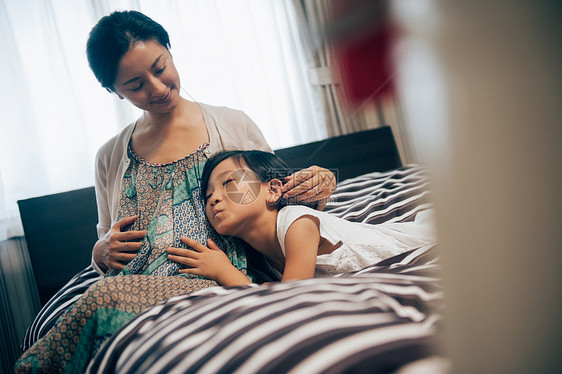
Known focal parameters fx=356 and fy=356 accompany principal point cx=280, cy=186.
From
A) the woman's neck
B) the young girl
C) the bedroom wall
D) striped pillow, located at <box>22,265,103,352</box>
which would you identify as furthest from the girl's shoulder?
striped pillow, located at <box>22,265,103,352</box>

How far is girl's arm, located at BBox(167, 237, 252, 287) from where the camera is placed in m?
0.45

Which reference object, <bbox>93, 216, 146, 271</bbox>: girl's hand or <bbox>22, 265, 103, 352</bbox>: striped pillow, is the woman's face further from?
<bbox>22, 265, 103, 352</bbox>: striped pillow

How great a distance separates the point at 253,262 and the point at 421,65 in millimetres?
443

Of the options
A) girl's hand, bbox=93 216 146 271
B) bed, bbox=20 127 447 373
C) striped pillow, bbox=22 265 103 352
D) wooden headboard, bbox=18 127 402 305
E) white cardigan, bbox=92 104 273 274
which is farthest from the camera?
wooden headboard, bbox=18 127 402 305

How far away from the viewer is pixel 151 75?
16.6 inches

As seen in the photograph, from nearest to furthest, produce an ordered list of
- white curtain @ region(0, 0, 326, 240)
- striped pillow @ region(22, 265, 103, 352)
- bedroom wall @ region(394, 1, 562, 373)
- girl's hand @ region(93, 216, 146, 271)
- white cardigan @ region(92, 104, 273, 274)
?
bedroom wall @ region(394, 1, 562, 373) → white curtain @ region(0, 0, 326, 240) → white cardigan @ region(92, 104, 273, 274) → girl's hand @ region(93, 216, 146, 271) → striped pillow @ region(22, 265, 103, 352)

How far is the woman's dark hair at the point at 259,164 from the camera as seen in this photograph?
12.4 inches

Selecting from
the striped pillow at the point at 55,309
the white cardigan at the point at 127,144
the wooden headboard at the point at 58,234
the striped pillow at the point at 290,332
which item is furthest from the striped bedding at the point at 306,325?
the wooden headboard at the point at 58,234

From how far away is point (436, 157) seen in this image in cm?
8

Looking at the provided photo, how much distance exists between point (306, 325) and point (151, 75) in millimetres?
339

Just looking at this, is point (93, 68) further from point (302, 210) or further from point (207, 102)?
point (302, 210)

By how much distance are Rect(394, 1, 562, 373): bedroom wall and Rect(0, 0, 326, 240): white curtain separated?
0.14m

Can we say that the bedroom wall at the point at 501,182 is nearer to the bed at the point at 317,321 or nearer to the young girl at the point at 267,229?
the bed at the point at 317,321

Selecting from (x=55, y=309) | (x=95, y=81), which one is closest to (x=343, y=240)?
(x=95, y=81)
